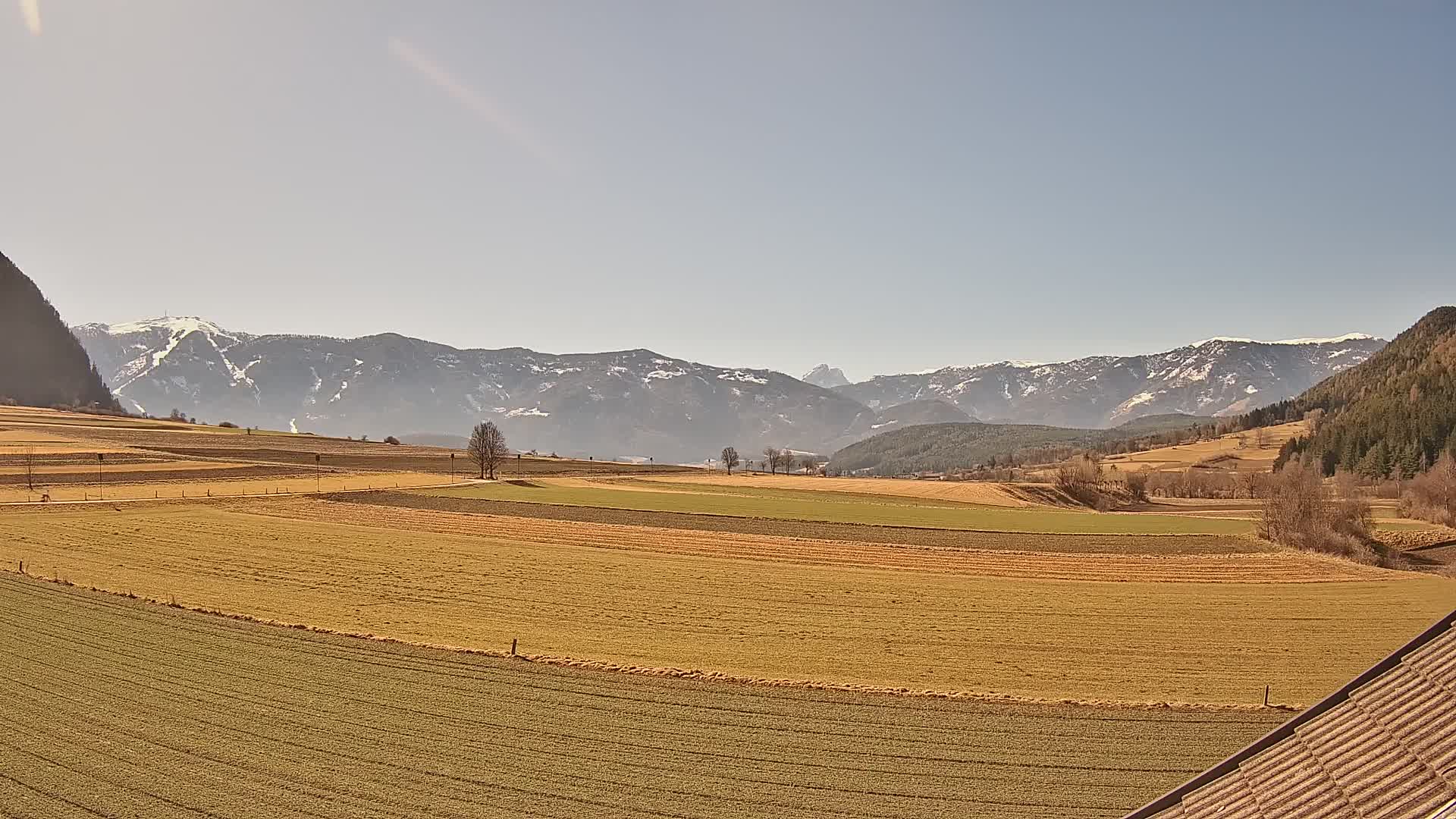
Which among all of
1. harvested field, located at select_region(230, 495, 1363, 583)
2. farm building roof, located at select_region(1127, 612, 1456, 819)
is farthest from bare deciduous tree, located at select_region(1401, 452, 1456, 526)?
farm building roof, located at select_region(1127, 612, 1456, 819)

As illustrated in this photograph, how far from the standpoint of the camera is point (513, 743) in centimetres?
2002

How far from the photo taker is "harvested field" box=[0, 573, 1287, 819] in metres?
17.0

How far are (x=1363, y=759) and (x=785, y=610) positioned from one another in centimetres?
2847

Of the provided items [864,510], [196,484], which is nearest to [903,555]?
[864,510]

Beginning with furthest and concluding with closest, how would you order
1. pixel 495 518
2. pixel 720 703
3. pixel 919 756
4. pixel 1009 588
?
pixel 495 518 < pixel 1009 588 < pixel 720 703 < pixel 919 756

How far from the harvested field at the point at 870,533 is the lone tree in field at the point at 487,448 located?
38.2 metres

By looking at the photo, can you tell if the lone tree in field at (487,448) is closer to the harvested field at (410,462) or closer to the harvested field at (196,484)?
the harvested field at (410,462)

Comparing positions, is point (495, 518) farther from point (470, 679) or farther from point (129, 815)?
point (129, 815)

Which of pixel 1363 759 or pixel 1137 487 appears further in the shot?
pixel 1137 487

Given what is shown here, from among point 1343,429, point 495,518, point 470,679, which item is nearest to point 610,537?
point 495,518

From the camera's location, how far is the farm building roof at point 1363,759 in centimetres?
877

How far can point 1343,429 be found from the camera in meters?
168

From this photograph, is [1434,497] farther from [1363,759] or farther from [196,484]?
[196,484]

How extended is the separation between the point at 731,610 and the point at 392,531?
35602 millimetres
